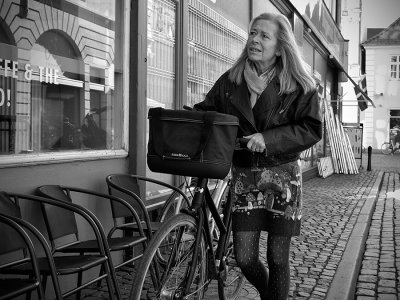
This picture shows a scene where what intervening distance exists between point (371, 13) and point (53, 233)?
1806 inches

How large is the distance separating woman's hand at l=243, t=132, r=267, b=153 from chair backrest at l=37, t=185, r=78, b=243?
1435 millimetres

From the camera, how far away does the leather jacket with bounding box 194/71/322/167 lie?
299 centimetres

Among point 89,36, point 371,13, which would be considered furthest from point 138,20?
point 371,13

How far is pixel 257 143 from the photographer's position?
2941 mm

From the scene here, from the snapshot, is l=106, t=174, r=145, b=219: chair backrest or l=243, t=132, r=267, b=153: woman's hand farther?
l=106, t=174, r=145, b=219: chair backrest

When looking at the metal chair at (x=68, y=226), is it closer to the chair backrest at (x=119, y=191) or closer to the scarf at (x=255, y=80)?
the chair backrest at (x=119, y=191)

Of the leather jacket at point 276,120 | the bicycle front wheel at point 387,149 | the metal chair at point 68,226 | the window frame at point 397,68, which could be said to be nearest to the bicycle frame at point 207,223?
the leather jacket at point 276,120

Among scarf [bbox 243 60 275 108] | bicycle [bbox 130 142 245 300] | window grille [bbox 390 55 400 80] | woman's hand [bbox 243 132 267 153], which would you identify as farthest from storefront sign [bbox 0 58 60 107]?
window grille [bbox 390 55 400 80]

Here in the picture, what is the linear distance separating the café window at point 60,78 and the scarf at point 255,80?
160 centimetres

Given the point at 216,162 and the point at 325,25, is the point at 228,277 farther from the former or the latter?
the point at 325,25

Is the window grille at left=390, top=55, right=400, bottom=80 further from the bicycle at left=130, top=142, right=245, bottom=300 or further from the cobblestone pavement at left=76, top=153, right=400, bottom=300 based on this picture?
the bicycle at left=130, top=142, right=245, bottom=300

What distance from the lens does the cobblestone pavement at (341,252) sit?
15.0 ft

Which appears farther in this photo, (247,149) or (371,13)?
(371,13)

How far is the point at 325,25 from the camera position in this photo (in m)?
16.9
